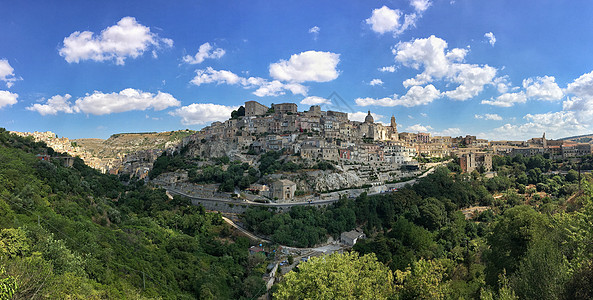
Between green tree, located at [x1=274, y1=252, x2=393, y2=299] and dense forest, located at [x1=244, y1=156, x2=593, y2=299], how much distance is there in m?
0.08

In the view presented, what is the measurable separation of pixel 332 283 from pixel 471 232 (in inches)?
1142

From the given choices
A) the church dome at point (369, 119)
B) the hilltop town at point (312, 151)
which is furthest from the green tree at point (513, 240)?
the church dome at point (369, 119)

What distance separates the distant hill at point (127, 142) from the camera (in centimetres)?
10731

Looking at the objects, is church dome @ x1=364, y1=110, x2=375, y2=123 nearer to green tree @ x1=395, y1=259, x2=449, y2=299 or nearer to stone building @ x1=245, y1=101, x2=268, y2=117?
stone building @ x1=245, y1=101, x2=268, y2=117

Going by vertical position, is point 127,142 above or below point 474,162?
above

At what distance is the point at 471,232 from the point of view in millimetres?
35844

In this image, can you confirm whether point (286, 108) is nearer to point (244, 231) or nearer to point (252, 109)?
point (252, 109)

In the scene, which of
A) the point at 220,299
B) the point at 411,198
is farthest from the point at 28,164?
the point at 411,198

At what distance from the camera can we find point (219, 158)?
5822cm

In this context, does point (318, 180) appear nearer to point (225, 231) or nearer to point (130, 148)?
point (225, 231)

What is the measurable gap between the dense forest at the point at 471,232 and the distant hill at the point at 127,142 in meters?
81.2

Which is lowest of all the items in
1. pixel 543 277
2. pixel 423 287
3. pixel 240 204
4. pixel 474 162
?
pixel 240 204

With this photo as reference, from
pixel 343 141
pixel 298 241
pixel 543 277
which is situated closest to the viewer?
pixel 543 277

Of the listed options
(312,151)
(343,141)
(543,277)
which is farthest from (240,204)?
(543,277)
